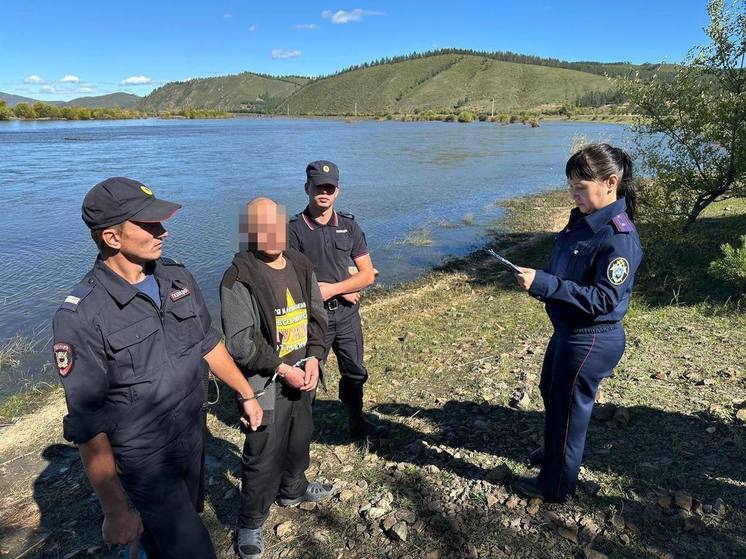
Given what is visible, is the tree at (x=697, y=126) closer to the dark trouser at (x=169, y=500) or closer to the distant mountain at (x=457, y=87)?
the dark trouser at (x=169, y=500)

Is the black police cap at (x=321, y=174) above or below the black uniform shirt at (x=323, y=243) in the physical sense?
above

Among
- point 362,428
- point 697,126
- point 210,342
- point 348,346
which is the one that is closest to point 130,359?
point 210,342

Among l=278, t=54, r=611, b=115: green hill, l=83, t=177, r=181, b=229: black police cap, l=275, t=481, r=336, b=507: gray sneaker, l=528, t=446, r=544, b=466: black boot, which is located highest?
l=278, t=54, r=611, b=115: green hill

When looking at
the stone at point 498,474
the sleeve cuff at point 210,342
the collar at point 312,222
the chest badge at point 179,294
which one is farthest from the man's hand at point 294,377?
the stone at point 498,474

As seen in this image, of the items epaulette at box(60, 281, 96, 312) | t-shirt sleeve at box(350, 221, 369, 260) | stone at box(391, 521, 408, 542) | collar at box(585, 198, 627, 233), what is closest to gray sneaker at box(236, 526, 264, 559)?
stone at box(391, 521, 408, 542)

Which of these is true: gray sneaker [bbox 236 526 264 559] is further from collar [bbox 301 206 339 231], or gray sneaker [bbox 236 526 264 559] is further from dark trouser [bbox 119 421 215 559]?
collar [bbox 301 206 339 231]

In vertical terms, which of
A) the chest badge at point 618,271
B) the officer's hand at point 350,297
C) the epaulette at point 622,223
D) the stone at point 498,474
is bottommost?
the stone at point 498,474

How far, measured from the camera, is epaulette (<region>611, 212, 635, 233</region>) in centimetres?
263

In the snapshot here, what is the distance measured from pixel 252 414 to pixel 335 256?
155cm

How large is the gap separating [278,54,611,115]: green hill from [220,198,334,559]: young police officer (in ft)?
437

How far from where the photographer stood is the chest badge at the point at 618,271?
8.54ft

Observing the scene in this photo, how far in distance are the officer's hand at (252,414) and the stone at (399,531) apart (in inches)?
44.4

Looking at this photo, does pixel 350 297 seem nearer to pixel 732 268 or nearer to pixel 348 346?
pixel 348 346

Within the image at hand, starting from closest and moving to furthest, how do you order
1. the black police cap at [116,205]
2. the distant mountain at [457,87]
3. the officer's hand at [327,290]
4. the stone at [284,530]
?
the black police cap at [116,205] < the stone at [284,530] < the officer's hand at [327,290] < the distant mountain at [457,87]
